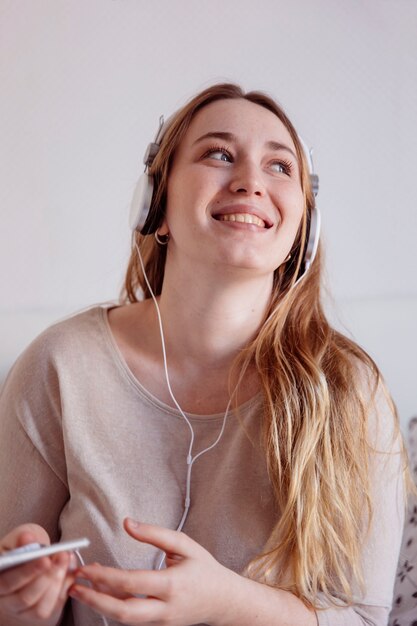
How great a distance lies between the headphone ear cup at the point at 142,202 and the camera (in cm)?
133

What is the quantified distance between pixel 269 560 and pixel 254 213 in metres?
0.52

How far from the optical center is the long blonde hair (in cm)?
124

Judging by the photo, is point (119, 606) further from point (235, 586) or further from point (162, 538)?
point (235, 586)

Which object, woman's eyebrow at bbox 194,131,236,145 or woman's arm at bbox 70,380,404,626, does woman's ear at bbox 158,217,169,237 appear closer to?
woman's eyebrow at bbox 194,131,236,145

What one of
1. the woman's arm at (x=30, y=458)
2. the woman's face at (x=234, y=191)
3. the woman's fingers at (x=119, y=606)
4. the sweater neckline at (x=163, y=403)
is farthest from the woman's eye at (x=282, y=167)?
the woman's fingers at (x=119, y=606)

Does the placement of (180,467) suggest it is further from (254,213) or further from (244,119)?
(244,119)

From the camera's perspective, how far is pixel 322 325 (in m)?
1.45

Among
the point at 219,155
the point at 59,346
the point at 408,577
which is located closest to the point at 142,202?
the point at 219,155

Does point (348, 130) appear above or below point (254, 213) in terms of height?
above

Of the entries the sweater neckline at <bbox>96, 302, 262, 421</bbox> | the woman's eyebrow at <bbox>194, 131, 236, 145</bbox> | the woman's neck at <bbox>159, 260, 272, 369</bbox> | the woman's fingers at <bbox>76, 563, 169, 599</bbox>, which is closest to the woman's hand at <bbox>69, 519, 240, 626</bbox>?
the woman's fingers at <bbox>76, 563, 169, 599</bbox>

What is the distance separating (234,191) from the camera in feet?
4.23

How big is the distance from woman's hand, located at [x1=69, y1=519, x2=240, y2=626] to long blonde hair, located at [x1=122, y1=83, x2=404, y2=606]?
0.16 metres

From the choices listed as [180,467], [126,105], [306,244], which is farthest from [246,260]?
[126,105]

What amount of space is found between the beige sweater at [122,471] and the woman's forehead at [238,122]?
39 centimetres
